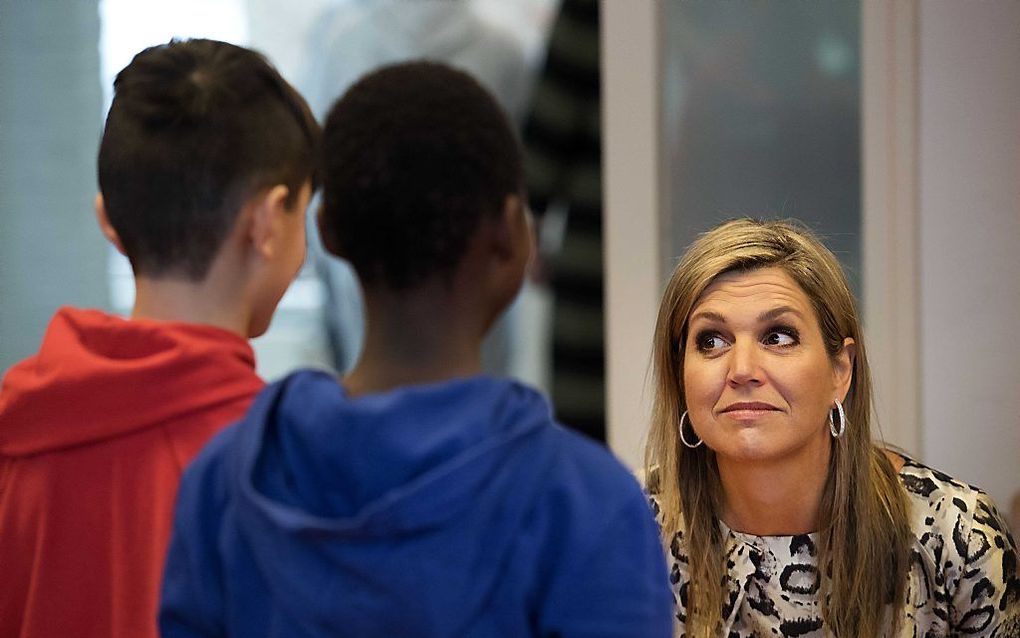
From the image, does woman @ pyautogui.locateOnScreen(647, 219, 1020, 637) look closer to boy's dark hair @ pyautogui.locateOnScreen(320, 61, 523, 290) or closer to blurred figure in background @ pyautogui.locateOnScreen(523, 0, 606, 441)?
boy's dark hair @ pyautogui.locateOnScreen(320, 61, 523, 290)

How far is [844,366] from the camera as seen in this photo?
1711mm

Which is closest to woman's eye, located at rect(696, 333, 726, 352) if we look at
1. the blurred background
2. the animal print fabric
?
the animal print fabric

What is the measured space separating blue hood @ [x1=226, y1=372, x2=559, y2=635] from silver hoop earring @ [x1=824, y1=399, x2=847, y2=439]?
0.94 metres

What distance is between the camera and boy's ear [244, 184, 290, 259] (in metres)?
1.05

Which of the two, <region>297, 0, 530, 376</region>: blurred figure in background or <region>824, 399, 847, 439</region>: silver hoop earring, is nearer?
<region>824, 399, 847, 439</region>: silver hoop earring

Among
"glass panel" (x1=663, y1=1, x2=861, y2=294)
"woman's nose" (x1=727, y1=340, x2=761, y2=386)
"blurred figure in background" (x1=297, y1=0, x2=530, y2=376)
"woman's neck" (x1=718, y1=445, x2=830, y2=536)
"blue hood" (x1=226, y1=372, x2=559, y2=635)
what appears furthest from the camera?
"blurred figure in background" (x1=297, y1=0, x2=530, y2=376)

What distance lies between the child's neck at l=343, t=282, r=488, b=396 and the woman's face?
2.61 feet

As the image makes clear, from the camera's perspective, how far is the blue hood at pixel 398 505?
2.68 ft

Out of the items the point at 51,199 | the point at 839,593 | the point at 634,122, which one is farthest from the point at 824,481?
the point at 51,199

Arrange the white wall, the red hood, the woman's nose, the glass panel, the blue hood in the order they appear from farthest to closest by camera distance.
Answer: the glass panel
the white wall
the woman's nose
the red hood
the blue hood

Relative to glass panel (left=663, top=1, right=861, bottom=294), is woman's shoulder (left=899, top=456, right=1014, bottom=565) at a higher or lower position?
lower

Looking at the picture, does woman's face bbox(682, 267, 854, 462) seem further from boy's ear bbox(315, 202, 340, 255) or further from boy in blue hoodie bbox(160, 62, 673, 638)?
boy's ear bbox(315, 202, 340, 255)

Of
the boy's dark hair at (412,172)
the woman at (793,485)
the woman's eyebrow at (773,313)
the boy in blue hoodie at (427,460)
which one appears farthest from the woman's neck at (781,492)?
the boy's dark hair at (412,172)

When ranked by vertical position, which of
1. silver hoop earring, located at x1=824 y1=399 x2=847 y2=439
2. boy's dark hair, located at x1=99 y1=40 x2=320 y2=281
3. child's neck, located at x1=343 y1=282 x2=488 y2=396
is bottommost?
silver hoop earring, located at x1=824 y1=399 x2=847 y2=439
